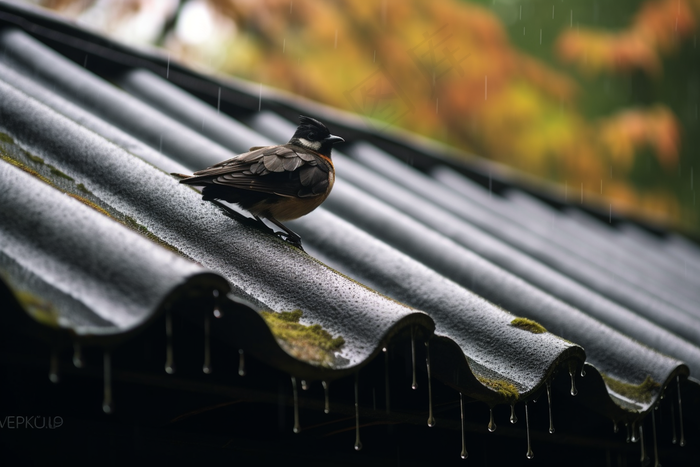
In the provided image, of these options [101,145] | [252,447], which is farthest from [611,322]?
[101,145]

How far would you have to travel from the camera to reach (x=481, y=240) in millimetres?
3641

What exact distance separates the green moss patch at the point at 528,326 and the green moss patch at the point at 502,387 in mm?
263

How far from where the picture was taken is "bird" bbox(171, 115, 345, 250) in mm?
2127

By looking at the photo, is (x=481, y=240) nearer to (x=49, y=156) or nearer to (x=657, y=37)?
(x=49, y=156)

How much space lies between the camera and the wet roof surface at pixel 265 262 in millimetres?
1456

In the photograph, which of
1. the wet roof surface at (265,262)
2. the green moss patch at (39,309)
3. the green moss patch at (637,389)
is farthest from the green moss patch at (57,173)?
the green moss patch at (637,389)

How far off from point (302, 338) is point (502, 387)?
62 centimetres

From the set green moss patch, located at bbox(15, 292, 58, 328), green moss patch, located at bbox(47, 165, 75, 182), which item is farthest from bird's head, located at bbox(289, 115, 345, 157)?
green moss patch, located at bbox(15, 292, 58, 328)

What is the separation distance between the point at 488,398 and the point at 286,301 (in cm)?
63

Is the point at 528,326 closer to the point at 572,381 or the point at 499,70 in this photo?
the point at 572,381

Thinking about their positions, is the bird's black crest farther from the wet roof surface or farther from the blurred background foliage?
the blurred background foliage

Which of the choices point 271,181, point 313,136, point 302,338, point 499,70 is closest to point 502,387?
point 302,338

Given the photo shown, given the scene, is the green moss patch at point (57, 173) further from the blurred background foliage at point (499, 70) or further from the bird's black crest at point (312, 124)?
the blurred background foliage at point (499, 70)

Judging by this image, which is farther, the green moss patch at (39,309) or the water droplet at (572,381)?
the water droplet at (572,381)
